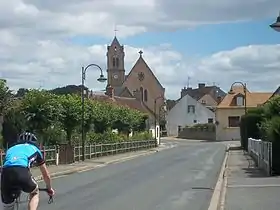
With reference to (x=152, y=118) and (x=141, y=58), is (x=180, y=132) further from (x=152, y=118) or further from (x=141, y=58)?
(x=141, y=58)

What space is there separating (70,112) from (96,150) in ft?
22.0

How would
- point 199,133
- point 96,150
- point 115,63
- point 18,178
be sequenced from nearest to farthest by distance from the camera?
point 18,178 → point 96,150 → point 199,133 → point 115,63

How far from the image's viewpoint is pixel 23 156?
8461 mm

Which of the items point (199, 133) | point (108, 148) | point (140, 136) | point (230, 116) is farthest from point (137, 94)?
point (108, 148)

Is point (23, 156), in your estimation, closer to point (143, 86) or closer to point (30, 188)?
point (30, 188)

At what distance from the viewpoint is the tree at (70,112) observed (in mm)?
43094

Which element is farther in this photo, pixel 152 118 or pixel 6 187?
pixel 152 118

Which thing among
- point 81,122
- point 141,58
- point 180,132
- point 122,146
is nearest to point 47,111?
point 81,122

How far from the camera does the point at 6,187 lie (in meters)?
8.36

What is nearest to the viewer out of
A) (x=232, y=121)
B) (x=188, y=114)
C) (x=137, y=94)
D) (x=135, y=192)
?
(x=135, y=192)

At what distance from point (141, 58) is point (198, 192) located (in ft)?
408

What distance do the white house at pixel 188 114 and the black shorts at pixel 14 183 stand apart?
123 metres

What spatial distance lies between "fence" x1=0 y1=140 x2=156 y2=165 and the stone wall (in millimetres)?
36194

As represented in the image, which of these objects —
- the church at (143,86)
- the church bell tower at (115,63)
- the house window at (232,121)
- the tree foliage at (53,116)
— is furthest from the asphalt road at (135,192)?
the church bell tower at (115,63)
